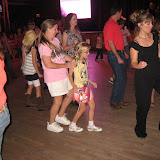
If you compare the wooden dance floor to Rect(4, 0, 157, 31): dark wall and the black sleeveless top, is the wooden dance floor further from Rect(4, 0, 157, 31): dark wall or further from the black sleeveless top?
Rect(4, 0, 157, 31): dark wall

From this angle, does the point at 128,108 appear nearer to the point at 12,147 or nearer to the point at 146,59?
the point at 146,59

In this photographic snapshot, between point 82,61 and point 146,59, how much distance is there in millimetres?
833

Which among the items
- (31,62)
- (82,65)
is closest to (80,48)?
(82,65)

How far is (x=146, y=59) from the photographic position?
2365mm

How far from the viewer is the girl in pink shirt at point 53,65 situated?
2.63 metres

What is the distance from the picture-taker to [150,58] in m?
2.37

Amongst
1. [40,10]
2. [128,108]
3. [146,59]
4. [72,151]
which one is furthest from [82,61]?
[40,10]

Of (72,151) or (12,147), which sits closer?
(72,151)

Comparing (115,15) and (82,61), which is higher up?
Result: (115,15)

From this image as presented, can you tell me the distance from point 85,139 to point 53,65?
42.3 inches

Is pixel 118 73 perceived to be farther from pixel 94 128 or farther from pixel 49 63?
pixel 49 63

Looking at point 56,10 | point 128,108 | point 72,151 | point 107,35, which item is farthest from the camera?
point 56,10

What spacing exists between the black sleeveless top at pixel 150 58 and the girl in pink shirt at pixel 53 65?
81cm

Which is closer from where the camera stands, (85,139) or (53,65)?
(53,65)
